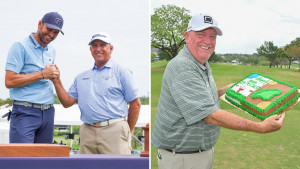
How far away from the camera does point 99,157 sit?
199cm

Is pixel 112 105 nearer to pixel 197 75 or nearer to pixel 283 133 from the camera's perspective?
pixel 197 75

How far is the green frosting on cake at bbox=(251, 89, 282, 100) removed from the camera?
2186mm

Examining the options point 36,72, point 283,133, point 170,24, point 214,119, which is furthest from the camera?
point 170,24

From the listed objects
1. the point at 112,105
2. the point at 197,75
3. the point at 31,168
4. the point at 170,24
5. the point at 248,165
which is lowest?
the point at 248,165

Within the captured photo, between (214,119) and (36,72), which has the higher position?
(36,72)

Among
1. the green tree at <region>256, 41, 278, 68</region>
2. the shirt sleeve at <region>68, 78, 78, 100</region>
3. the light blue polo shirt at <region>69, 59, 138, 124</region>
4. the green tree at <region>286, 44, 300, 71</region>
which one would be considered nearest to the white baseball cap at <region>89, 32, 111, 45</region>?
the light blue polo shirt at <region>69, 59, 138, 124</region>

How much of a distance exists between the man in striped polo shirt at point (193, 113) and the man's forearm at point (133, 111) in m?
1.12

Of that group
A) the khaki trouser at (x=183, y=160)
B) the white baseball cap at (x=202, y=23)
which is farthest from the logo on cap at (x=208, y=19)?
the khaki trouser at (x=183, y=160)

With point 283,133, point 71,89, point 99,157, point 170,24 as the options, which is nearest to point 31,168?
point 99,157

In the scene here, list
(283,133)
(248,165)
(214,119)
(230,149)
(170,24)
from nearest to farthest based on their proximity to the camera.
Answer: (214,119)
(248,165)
(230,149)
(283,133)
(170,24)

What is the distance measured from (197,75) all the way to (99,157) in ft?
2.21

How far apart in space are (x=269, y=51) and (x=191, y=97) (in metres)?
18.3

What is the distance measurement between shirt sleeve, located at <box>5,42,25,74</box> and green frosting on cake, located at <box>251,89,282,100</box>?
1.66 metres

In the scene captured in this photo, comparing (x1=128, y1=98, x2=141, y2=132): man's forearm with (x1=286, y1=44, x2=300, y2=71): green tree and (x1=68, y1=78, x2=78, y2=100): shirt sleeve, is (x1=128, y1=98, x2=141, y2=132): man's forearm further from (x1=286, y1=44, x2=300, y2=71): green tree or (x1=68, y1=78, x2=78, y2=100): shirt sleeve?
(x1=286, y1=44, x2=300, y2=71): green tree
